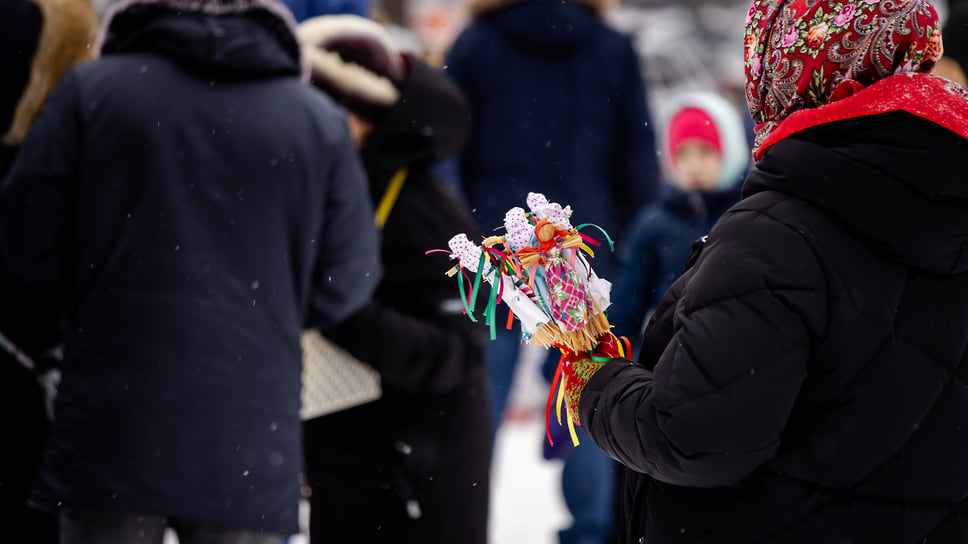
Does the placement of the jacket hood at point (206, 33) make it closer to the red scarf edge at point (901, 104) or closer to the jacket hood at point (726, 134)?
the red scarf edge at point (901, 104)

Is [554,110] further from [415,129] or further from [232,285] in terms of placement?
[232,285]

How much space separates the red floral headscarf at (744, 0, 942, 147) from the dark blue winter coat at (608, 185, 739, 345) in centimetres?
215

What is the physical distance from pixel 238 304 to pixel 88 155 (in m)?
0.45

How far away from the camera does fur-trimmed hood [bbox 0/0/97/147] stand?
A: 266cm

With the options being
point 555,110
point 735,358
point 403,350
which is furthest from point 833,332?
point 555,110

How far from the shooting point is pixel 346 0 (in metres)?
4.35

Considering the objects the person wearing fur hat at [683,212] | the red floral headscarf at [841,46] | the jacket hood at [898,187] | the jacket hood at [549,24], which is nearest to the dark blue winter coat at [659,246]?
the person wearing fur hat at [683,212]

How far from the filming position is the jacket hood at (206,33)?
2361mm

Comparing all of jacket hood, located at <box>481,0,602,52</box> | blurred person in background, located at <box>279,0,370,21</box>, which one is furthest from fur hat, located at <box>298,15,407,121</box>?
jacket hood, located at <box>481,0,602,52</box>

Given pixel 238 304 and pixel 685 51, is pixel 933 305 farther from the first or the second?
pixel 685 51

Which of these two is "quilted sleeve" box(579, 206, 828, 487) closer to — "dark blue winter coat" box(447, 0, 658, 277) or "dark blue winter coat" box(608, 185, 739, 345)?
"dark blue winter coat" box(608, 185, 739, 345)

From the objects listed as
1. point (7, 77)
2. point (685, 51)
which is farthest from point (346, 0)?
point (685, 51)

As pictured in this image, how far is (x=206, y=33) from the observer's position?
2359 millimetres

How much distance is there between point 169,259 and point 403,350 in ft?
2.42
